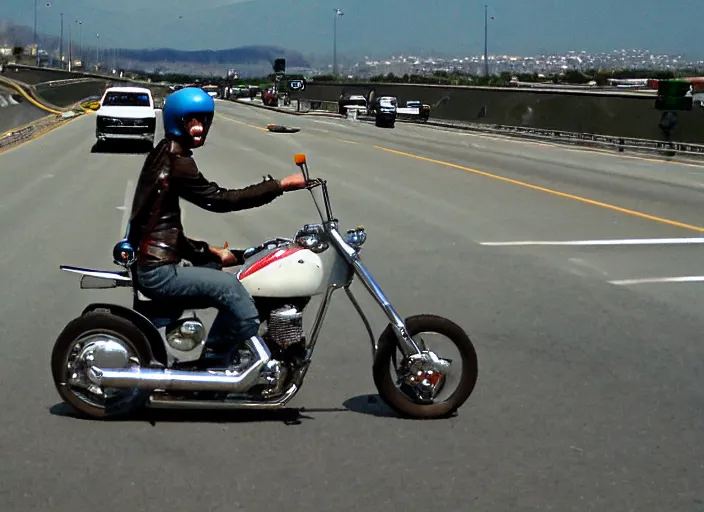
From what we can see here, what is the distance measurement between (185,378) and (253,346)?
0.41m

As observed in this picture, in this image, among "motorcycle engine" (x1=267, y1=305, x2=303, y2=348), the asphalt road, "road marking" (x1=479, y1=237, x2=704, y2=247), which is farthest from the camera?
"road marking" (x1=479, y1=237, x2=704, y2=247)

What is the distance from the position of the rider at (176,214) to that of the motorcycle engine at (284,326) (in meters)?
0.11

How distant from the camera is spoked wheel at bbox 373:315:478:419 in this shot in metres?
6.42

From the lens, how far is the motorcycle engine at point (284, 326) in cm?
628

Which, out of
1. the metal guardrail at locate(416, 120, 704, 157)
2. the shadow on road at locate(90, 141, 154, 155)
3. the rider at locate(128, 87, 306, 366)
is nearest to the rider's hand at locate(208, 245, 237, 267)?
the rider at locate(128, 87, 306, 366)

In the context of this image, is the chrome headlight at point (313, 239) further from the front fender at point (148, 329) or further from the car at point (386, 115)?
the car at point (386, 115)

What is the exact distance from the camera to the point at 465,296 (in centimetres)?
1088

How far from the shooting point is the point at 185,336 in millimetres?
6375

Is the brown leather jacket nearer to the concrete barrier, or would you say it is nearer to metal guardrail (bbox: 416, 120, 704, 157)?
metal guardrail (bbox: 416, 120, 704, 157)

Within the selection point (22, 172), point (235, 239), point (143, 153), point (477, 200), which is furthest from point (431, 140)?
point (235, 239)

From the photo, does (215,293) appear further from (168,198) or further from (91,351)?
(91,351)

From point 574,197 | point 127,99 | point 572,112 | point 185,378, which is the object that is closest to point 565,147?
point 572,112

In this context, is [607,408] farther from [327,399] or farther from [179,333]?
[179,333]

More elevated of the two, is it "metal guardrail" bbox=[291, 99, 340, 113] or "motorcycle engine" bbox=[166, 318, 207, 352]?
"metal guardrail" bbox=[291, 99, 340, 113]
